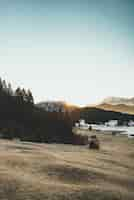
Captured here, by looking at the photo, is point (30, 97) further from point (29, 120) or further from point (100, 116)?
point (100, 116)

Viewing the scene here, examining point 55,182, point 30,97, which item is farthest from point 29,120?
point 55,182

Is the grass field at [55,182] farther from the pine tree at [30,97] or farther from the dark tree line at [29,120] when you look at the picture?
the pine tree at [30,97]

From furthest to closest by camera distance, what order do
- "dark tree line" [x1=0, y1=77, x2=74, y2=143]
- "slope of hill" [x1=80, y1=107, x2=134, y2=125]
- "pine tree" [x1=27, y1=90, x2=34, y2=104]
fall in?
"slope of hill" [x1=80, y1=107, x2=134, y2=125] < "pine tree" [x1=27, y1=90, x2=34, y2=104] < "dark tree line" [x1=0, y1=77, x2=74, y2=143]

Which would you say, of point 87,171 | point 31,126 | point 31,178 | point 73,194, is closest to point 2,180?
point 31,178

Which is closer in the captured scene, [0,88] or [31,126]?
[31,126]

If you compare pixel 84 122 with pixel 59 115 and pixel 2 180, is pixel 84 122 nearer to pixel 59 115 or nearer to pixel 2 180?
pixel 59 115

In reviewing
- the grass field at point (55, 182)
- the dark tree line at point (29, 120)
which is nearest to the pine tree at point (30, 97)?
the dark tree line at point (29, 120)

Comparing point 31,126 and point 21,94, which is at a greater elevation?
point 21,94

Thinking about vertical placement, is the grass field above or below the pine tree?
below

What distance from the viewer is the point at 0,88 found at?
63906mm

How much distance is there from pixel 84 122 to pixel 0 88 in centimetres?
Result: 5865

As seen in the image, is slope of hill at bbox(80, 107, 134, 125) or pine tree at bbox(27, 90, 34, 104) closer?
pine tree at bbox(27, 90, 34, 104)

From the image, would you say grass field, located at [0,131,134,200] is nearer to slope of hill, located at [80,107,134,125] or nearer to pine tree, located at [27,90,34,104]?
pine tree, located at [27,90,34,104]

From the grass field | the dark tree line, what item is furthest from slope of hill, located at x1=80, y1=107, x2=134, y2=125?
the grass field
